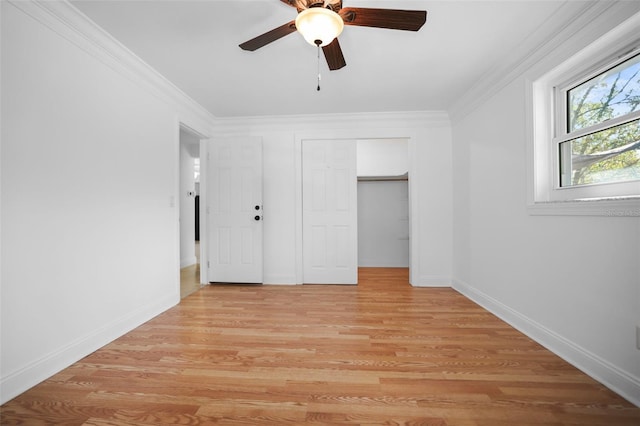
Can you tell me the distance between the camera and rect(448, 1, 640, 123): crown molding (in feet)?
5.29

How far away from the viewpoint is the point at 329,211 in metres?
3.95

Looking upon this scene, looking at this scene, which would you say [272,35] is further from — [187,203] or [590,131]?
[187,203]

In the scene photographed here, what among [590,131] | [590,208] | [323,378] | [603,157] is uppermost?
[590,131]

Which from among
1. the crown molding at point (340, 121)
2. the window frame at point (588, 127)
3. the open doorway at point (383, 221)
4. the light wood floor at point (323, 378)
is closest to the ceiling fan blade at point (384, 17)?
the window frame at point (588, 127)

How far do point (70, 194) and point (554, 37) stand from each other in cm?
348

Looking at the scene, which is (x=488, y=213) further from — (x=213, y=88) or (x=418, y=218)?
(x=213, y=88)

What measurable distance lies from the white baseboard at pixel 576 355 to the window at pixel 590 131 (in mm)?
867

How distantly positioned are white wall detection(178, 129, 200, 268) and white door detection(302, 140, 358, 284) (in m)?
2.47

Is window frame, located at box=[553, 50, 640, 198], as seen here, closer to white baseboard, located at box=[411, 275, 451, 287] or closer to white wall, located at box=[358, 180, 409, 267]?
white baseboard, located at box=[411, 275, 451, 287]

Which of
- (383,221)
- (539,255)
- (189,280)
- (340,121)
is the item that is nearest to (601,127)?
(539,255)

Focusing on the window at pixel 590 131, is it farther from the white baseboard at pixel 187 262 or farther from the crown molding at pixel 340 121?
the white baseboard at pixel 187 262

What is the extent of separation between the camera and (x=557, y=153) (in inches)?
84.0

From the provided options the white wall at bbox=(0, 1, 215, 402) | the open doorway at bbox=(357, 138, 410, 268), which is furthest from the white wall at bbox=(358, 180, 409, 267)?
the white wall at bbox=(0, 1, 215, 402)

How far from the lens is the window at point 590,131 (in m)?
1.63
